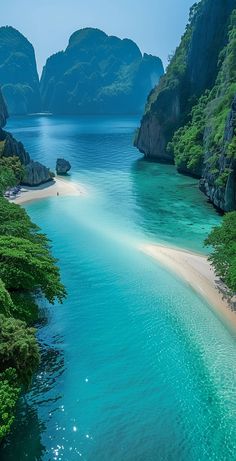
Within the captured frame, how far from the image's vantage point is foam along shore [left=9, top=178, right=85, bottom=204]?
73.4 m

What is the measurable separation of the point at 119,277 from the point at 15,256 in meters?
16.3

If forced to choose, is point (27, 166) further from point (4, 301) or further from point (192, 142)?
point (4, 301)

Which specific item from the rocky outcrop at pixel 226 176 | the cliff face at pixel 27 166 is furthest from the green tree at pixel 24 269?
the cliff face at pixel 27 166

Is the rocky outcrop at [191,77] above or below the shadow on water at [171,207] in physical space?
above

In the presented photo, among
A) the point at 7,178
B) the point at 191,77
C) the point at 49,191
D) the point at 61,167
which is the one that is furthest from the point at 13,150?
the point at 191,77

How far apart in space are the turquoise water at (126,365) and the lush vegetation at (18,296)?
269 cm

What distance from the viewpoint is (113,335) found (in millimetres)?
31859

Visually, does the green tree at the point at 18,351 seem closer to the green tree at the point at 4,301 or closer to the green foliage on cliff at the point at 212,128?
the green tree at the point at 4,301

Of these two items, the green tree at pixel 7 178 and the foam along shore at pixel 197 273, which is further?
the green tree at pixel 7 178

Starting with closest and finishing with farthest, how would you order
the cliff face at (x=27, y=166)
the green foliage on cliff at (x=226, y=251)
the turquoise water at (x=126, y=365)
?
the turquoise water at (x=126, y=365), the green foliage on cliff at (x=226, y=251), the cliff face at (x=27, y=166)

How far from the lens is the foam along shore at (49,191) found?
73438 mm

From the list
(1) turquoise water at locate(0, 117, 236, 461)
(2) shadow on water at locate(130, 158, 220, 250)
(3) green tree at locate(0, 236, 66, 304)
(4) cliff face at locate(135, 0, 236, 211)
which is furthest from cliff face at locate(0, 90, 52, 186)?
(3) green tree at locate(0, 236, 66, 304)

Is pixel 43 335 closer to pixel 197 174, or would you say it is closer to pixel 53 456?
pixel 53 456

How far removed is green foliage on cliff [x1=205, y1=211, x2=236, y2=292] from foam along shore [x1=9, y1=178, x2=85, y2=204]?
41111 millimetres
